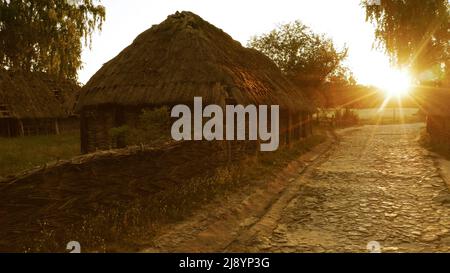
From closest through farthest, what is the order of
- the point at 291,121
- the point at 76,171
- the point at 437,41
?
the point at 76,171
the point at 291,121
the point at 437,41

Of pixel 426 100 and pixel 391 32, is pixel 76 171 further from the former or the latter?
pixel 391 32

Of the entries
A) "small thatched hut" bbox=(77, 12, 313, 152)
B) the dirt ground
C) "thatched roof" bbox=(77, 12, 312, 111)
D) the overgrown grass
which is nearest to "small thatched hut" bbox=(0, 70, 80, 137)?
"small thatched hut" bbox=(77, 12, 313, 152)

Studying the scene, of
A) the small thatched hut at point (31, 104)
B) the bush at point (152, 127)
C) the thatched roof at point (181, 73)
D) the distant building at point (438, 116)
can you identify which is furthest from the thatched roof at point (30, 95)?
the distant building at point (438, 116)

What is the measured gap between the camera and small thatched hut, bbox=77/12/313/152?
39.9 ft

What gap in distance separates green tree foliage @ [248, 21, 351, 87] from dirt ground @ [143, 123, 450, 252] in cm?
2168

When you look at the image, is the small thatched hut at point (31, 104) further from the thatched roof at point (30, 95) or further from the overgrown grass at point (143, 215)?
the overgrown grass at point (143, 215)

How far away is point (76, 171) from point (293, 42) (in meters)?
33.1

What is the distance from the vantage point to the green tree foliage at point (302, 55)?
106 feet

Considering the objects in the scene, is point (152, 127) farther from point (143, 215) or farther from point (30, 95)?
point (30, 95)

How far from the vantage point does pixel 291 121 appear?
1839 cm

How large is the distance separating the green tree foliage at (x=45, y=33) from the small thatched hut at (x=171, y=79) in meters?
17.2

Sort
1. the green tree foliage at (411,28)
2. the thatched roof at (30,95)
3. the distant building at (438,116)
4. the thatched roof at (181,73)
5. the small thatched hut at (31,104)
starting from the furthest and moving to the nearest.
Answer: the small thatched hut at (31,104) → the thatched roof at (30,95) → the green tree foliage at (411,28) → the distant building at (438,116) → the thatched roof at (181,73)

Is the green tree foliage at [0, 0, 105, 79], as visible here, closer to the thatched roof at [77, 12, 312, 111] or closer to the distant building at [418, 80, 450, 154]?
the thatched roof at [77, 12, 312, 111]

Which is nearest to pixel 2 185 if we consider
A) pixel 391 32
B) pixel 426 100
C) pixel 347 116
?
pixel 426 100
